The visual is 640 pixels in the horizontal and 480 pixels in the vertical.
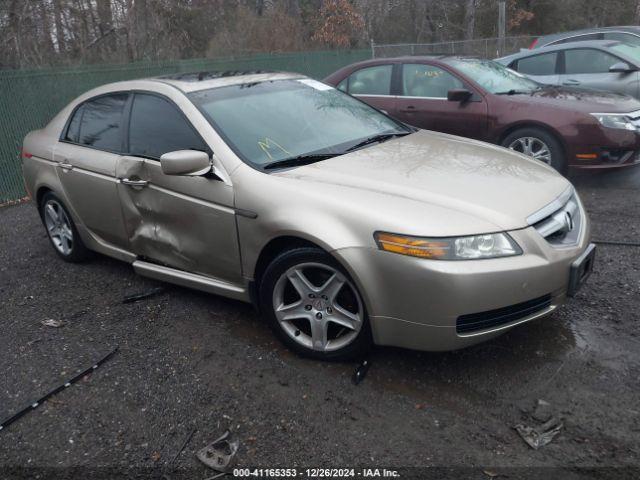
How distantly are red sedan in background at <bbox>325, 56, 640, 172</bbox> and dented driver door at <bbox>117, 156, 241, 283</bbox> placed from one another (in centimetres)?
400

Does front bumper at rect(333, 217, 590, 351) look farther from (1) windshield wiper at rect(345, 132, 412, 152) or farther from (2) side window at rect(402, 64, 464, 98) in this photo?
(2) side window at rect(402, 64, 464, 98)

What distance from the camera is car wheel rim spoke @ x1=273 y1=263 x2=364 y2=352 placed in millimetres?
3164

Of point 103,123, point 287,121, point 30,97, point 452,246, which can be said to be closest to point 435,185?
point 452,246

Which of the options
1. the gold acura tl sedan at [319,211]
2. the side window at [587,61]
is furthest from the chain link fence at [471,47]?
the gold acura tl sedan at [319,211]

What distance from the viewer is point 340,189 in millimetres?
3213

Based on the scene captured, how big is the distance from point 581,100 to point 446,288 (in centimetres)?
459

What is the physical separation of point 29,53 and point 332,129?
31.7ft

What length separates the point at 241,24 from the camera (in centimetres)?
1828

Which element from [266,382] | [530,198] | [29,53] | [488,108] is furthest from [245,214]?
[29,53]

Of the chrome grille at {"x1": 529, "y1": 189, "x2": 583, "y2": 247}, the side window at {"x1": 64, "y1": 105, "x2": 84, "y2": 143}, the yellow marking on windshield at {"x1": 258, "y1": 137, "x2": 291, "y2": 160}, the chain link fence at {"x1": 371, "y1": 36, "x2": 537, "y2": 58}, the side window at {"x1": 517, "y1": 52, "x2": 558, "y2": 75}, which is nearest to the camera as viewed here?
the chrome grille at {"x1": 529, "y1": 189, "x2": 583, "y2": 247}

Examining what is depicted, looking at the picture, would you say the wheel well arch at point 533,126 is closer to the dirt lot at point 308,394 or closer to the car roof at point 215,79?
the dirt lot at point 308,394

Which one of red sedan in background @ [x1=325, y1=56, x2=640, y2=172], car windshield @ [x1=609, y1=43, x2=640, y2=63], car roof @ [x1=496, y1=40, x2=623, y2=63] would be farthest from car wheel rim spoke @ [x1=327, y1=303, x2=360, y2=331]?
car windshield @ [x1=609, y1=43, x2=640, y2=63]

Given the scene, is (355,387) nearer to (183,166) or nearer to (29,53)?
(183,166)

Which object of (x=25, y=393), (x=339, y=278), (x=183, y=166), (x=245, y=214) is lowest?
(x=25, y=393)
